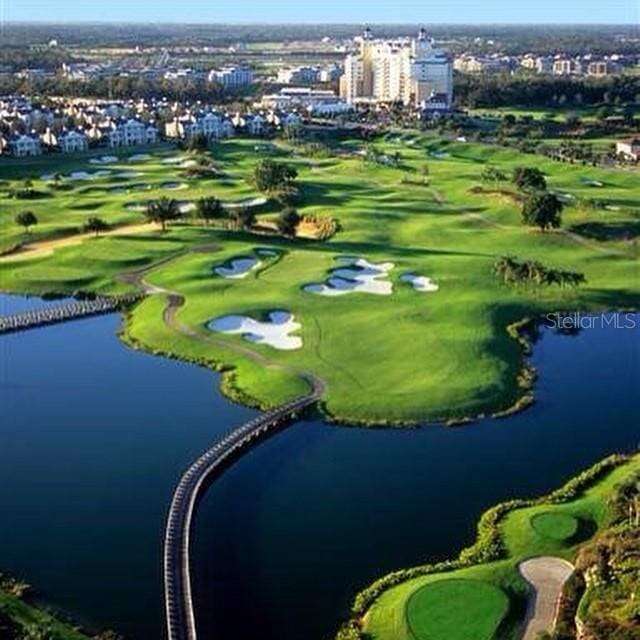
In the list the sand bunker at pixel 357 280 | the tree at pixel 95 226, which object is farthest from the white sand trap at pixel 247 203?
the sand bunker at pixel 357 280

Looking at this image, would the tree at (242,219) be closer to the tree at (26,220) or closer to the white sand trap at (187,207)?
the white sand trap at (187,207)

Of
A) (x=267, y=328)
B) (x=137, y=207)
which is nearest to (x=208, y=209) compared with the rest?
(x=137, y=207)

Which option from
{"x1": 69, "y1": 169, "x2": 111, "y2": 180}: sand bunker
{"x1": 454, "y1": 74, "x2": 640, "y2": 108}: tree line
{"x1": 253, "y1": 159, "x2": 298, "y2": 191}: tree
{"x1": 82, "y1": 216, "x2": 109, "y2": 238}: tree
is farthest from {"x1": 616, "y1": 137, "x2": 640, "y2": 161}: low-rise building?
{"x1": 82, "y1": 216, "x2": 109, "y2": 238}: tree

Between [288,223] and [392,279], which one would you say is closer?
[392,279]

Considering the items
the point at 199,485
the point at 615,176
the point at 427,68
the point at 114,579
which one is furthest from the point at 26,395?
the point at 427,68

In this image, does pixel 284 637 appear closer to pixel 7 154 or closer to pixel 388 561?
pixel 388 561

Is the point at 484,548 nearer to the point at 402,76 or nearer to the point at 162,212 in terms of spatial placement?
the point at 162,212

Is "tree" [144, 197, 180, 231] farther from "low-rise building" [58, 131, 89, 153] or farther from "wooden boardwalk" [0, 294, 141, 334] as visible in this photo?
"low-rise building" [58, 131, 89, 153]
